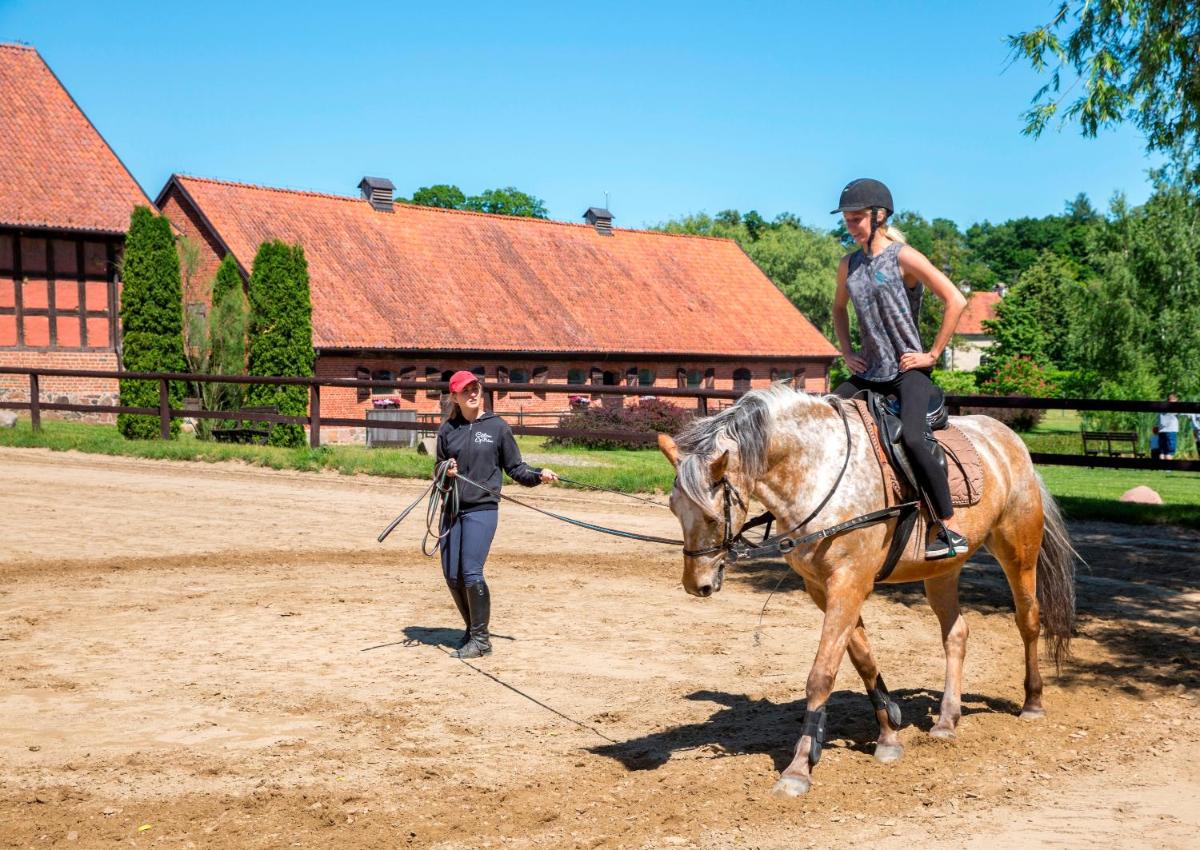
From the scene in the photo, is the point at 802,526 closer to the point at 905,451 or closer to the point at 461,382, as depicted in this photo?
the point at 905,451

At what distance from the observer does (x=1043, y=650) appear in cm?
819

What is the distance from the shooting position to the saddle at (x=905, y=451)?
5895 mm

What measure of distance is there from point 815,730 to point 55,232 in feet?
107

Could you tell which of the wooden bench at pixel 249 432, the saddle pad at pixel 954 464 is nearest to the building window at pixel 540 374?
the wooden bench at pixel 249 432

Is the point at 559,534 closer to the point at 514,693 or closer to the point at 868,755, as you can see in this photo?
the point at 514,693

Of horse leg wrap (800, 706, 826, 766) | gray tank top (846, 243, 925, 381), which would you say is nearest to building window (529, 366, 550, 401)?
gray tank top (846, 243, 925, 381)

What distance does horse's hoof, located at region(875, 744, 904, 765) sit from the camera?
19.2 feet

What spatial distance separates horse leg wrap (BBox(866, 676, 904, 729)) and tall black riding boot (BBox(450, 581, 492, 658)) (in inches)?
118

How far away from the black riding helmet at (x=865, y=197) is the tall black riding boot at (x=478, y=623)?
3.77m

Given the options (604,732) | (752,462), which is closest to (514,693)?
(604,732)

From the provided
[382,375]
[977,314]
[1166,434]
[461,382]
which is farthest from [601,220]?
[977,314]

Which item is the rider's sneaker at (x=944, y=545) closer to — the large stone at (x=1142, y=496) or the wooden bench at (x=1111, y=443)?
the large stone at (x=1142, y=496)

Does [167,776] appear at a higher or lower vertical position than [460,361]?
lower

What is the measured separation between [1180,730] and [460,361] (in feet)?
103
